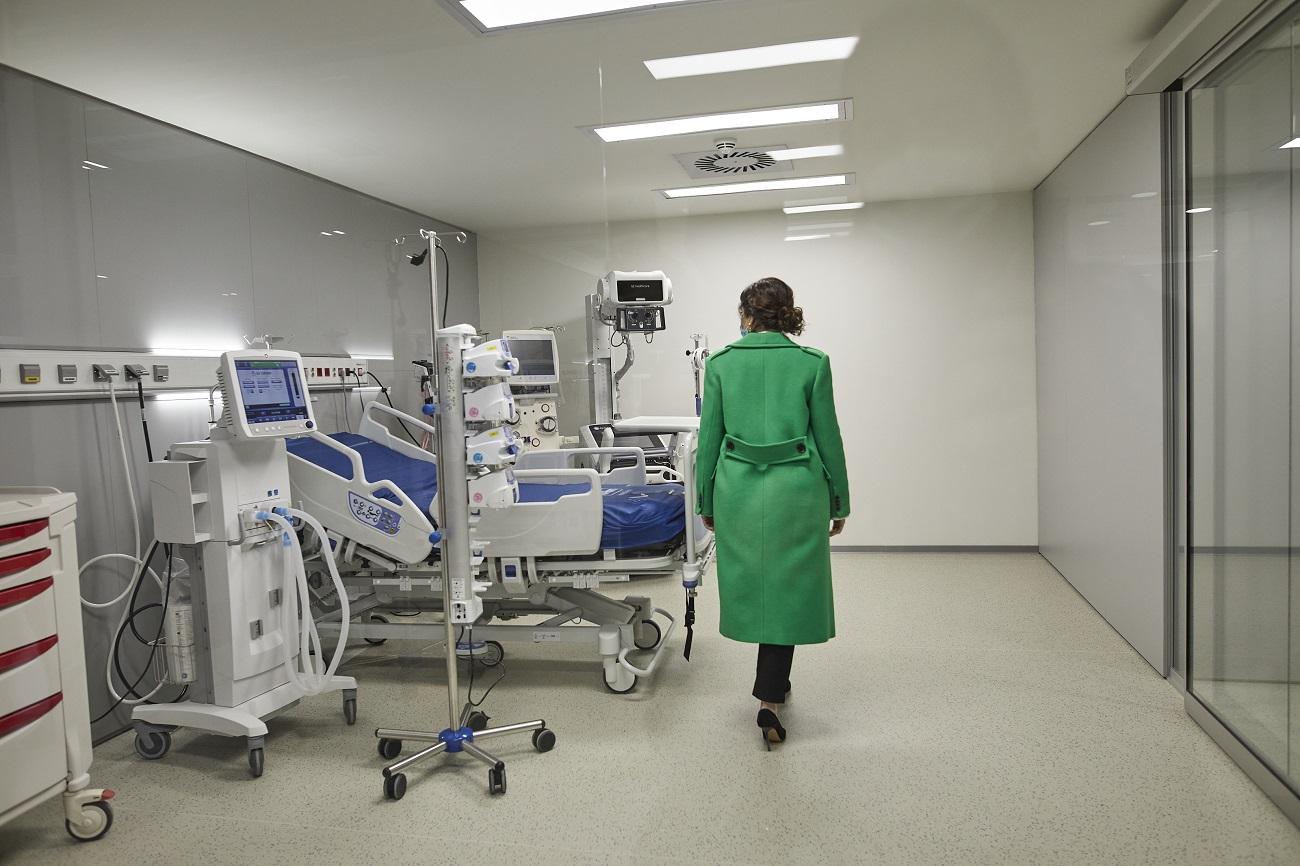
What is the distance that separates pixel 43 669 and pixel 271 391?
1135 millimetres

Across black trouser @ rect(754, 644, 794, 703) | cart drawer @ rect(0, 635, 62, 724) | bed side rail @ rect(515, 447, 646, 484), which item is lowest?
black trouser @ rect(754, 644, 794, 703)

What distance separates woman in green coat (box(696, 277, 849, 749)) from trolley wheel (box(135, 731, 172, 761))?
2.02 m

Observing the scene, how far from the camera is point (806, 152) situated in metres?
4.53

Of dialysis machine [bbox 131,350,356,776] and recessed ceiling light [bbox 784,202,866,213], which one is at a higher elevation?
recessed ceiling light [bbox 784,202,866,213]

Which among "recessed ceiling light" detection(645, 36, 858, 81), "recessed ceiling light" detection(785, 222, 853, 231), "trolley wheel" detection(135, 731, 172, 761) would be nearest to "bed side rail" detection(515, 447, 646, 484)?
"recessed ceiling light" detection(645, 36, 858, 81)

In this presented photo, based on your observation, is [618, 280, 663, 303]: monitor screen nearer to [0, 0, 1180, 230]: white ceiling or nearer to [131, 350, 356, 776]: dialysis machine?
[0, 0, 1180, 230]: white ceiling

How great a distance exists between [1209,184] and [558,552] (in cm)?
263

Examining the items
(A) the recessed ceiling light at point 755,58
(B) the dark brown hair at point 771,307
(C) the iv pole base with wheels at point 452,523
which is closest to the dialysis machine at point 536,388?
(C) the iv pole base with wheels at point 452,523

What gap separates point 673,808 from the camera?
259 centimetres

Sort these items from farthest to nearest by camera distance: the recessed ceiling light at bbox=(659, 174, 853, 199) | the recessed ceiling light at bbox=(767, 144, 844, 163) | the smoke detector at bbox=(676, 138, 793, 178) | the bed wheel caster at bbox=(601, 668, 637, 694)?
the recessed ceiling light at bbox=(659, 174, 853, 199) < the recessed ceiling light at bbox=(767, 144, 844, 163) < the smoke detector at bbox=(676, 138, 793, 178) < the bed wheel caster at bbox=(601, 668, 637, 694)

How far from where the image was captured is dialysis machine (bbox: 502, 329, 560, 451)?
3250 millimetres

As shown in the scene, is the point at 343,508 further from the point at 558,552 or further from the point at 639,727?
the point at 639,727

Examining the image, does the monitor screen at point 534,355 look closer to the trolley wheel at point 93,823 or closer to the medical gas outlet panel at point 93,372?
the medical gas outlet panel at point 93,372

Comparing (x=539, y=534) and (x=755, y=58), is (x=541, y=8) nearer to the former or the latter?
(x=755, y=58)
